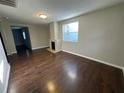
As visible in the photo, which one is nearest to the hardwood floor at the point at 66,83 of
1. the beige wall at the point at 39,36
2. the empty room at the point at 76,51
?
the empty room at the point at 76,51

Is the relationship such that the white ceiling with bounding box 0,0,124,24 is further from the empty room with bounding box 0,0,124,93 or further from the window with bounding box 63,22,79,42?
the window with bounding box 63,22,79,42

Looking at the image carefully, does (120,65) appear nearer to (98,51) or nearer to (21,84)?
(98,51)

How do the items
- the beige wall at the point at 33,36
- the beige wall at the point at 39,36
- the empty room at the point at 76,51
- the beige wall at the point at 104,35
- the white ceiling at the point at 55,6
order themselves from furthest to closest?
the beige wall at the point at 39,36 < the beige wall at the point at 33,36 < the beige wall at the point at 104,35 < the white ceiling at the point at 55,6 < the empty room at the point at 76,51

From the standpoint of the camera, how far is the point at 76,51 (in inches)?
163

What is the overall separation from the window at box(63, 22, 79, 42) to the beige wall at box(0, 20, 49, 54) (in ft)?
8.04

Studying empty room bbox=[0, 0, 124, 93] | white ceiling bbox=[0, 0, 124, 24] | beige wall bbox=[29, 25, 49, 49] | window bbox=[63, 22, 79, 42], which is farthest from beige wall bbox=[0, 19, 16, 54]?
window bbox=[63, 22, 79, 42]

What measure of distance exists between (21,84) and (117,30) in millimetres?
3528

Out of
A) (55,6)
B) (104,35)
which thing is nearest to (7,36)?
(55,6)

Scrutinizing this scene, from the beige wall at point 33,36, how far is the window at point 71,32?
2.45 metres

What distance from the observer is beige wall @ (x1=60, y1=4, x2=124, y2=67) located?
240 centimetres

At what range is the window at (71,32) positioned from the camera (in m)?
4.05

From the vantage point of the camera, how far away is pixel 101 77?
208 cm

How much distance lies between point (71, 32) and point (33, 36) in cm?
332

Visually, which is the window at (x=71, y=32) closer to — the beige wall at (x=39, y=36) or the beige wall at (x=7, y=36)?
the beige wall at (x=39, y=36)
